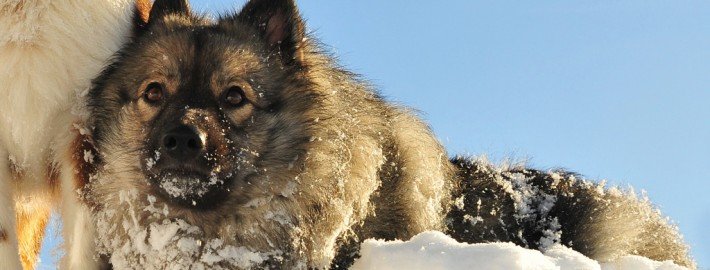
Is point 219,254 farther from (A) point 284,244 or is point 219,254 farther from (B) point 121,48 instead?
(B) point 121,48

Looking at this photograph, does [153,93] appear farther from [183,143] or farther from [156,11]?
[156,11]

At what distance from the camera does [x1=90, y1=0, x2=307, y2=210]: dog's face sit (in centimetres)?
429

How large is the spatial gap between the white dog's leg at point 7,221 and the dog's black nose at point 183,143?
117 centimetres

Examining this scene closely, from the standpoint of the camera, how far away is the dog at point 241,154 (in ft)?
14.6

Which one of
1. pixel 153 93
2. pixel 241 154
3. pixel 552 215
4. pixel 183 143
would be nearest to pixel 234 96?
pixel 241 154

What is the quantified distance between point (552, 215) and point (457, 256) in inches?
94.1

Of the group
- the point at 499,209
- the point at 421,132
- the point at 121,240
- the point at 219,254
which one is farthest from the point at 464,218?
the point at 121,240

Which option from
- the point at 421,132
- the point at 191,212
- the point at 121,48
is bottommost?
the point at 191,212

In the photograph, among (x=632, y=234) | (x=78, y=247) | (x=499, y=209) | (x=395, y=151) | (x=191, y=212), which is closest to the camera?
(x=191, y=212)

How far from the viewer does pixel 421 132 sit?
577 centimetres

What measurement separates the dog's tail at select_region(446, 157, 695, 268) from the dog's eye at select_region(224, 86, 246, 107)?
158cm

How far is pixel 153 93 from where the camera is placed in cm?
461

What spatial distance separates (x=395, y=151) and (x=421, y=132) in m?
0.55

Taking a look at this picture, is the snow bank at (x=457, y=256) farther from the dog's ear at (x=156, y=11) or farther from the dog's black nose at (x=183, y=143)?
the dog's ear at (x=156, y=11)
